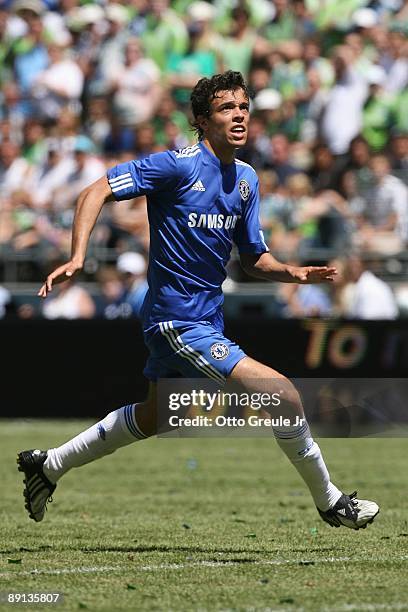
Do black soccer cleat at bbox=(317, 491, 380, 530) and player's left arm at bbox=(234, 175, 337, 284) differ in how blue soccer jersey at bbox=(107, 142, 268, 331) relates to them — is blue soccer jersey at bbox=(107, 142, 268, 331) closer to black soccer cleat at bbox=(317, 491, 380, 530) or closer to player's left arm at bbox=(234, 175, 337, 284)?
player's left arm at bbox=(234, 175, 337, 284)

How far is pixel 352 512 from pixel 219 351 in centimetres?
109

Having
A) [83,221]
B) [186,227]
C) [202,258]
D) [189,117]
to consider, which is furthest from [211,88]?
[189,117]

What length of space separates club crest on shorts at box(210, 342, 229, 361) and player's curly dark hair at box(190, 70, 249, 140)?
1.20 m

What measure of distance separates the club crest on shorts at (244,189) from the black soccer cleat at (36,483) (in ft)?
5.72

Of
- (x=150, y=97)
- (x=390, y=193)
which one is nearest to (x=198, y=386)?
(x=390, y=193)

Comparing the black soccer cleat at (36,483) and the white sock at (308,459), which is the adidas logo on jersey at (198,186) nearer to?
the white sock at (308,459)

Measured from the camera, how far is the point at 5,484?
10055 mm

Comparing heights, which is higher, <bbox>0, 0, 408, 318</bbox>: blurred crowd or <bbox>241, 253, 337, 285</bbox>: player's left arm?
<bbox>0, 0, 408, 318</bbox>: blurred crowd

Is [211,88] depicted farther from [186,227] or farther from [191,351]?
[191,351]

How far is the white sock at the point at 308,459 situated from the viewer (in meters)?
6.85

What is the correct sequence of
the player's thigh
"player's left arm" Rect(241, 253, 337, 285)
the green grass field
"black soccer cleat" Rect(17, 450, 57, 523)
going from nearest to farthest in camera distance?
the green grass field, the player's thigh, "player's left arm" Rect(241, 253, 337, 285), "black soccer cleat" Rect(17, 450, 57, 523)

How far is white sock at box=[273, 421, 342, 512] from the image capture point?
6.85m

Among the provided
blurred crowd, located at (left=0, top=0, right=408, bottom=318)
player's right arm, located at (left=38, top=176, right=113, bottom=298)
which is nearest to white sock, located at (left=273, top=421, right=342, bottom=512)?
player's right arm, located at (left=38, top=176, right=113, bottom=298)

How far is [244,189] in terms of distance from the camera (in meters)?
7.15
